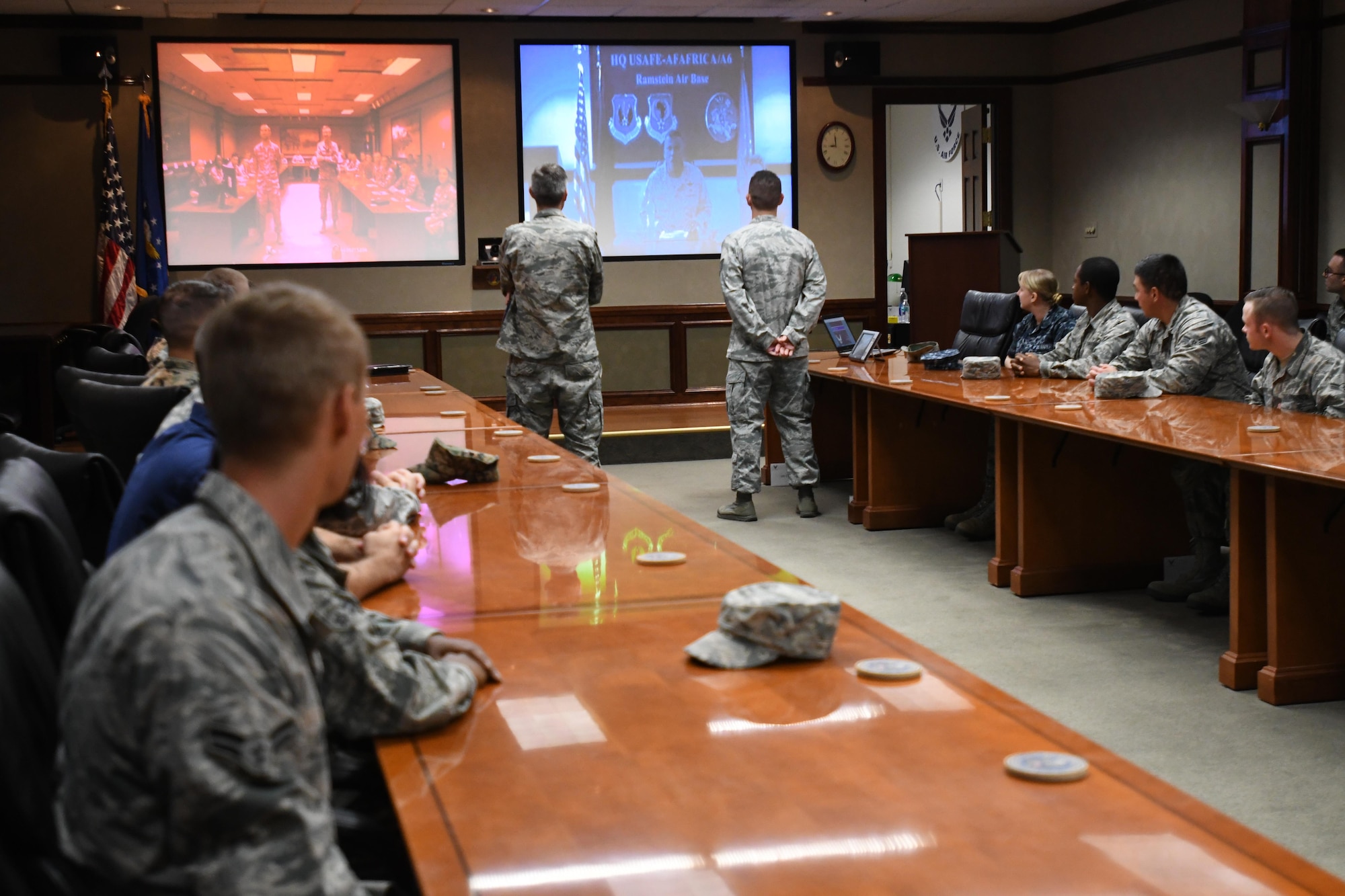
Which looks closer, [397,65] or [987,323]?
[987,323]

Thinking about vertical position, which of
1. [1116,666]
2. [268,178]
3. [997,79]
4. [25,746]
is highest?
[997,79]

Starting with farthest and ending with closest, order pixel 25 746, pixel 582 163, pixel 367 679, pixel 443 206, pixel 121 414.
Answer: pixel 582 163, pixel 443 206, pixel 121 414, pixel 367 679, pixel 25 746

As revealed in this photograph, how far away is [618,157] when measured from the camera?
9453mm

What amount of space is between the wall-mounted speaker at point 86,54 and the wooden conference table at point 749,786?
7.61 m

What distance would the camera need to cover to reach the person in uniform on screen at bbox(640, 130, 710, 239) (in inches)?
376

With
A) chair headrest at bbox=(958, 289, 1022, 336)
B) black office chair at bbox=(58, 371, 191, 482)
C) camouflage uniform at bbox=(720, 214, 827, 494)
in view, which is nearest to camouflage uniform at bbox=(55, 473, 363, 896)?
black office chair at bbox=(58, 371, 191, 482)

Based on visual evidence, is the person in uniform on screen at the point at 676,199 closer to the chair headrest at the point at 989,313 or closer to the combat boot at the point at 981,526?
the chair headrest at the point at 989,313

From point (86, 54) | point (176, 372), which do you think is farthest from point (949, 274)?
point (176, 372)

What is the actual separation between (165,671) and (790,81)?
30.1 ft

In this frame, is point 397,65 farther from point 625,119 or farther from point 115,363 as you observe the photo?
point 115,363

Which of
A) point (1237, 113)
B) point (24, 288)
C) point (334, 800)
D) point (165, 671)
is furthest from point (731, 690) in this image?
point (24, 288)

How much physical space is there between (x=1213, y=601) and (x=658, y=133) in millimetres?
6049

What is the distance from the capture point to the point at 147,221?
28.1ft

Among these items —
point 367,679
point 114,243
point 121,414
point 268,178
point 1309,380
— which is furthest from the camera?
point 268,178
